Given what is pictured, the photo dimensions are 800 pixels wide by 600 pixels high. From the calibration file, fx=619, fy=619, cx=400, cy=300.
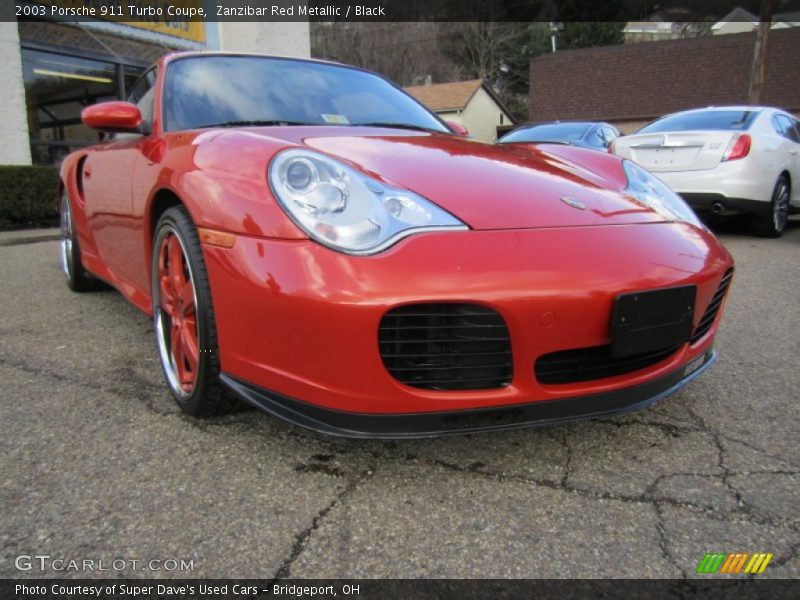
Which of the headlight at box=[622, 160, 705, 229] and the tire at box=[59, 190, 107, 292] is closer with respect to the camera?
the headlight at box=[622, 160, 705, 229]

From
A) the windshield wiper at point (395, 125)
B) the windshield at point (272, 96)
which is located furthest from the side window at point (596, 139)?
the windshield wiper at point (395, 125)

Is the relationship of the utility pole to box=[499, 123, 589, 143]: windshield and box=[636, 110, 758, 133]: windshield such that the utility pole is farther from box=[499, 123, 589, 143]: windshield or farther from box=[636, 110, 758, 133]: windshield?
box=[636, 110, 758, 133]: windshield

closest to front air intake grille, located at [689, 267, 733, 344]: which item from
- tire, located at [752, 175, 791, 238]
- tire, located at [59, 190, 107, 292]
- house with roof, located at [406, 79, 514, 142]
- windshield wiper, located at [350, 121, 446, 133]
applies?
windshield wiper, located at [350, 121, 446, 133]

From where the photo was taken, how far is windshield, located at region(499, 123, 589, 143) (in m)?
7.97

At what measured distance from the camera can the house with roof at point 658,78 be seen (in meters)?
21.9

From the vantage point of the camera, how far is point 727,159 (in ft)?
18.0

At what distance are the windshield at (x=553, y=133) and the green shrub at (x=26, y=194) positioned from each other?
20.2 ft

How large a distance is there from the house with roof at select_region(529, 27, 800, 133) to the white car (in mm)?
18643

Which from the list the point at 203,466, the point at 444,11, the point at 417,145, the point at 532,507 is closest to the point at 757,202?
the point at 417,145

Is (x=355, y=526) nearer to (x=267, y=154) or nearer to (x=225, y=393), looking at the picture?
(x=225, y=393)

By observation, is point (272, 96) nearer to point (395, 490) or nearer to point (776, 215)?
point (395, 490)

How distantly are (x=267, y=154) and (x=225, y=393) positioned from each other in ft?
2.48

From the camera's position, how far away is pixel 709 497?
1634mm

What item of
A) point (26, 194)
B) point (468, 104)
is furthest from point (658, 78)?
point (26, 194)
